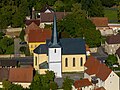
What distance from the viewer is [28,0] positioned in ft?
238

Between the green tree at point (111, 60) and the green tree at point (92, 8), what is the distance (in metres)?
19.0

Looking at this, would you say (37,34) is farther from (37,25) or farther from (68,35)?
(37,25)

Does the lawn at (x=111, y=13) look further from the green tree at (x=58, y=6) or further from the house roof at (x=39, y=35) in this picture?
the house roof at (x=39, y=35)

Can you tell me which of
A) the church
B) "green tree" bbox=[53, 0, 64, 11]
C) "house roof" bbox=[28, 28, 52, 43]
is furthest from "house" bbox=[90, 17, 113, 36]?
the church

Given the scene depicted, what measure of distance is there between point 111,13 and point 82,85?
33757mm

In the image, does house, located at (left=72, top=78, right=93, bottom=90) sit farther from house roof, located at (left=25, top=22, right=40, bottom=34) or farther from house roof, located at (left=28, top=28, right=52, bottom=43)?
house roof, located at (left=25, top=22, right=40, bottom=34)

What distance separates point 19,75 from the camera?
42.2 meters

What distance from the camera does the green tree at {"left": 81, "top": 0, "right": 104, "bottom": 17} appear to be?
67.7 meters

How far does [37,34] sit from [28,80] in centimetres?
1217

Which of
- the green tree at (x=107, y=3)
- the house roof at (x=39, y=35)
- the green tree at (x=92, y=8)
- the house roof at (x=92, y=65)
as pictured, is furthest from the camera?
the green tree at (x=107, y=3)

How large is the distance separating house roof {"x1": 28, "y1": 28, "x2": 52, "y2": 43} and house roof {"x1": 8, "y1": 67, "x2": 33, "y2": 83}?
10.9 m

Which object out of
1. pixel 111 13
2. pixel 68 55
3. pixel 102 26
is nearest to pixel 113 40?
pixel 68 55

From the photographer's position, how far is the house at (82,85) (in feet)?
133

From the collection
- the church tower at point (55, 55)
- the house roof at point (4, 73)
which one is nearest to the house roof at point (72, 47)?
the church tower at point (55, 55)
